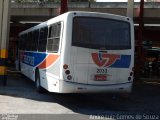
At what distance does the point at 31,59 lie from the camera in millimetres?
17781

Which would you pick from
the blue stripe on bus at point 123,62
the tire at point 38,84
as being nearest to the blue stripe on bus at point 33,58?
the tire at point 38,84

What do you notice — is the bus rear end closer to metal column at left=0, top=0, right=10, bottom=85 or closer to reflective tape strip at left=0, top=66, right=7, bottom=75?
metal column at left=0, top=0, right=10, bottom=85

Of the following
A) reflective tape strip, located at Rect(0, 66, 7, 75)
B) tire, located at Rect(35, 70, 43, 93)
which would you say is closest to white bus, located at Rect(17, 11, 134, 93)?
tire, located at Rect(35, 70, 43, 93)

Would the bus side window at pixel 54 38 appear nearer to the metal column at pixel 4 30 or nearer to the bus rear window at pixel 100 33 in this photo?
the bus rear window at pixel 100 33

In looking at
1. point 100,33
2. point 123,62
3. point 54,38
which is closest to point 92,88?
point 123,62

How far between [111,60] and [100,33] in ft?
2.92

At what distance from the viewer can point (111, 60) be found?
12562 millimetres

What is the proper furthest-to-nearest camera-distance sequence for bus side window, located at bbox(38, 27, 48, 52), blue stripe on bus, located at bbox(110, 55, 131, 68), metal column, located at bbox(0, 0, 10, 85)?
metal column, located at bbox(0, 0, 10, 85) → bus side window, located at bbox(38, 27, 48, 52) → blue stripe on bus, located at bbox(110, 55, 131, 68)

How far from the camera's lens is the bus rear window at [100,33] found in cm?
1233

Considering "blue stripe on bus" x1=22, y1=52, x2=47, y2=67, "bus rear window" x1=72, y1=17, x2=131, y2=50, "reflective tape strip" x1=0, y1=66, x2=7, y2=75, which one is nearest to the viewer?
"bus rear window" x1=72, y1=17, x2=131, y2=50

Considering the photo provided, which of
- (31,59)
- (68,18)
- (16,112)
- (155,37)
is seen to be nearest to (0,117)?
(16,112)

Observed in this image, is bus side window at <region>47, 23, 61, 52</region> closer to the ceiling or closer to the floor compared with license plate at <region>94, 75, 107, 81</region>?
closer to the ceiling

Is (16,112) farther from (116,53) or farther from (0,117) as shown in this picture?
(116,53)

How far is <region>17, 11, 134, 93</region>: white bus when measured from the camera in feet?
39.8
